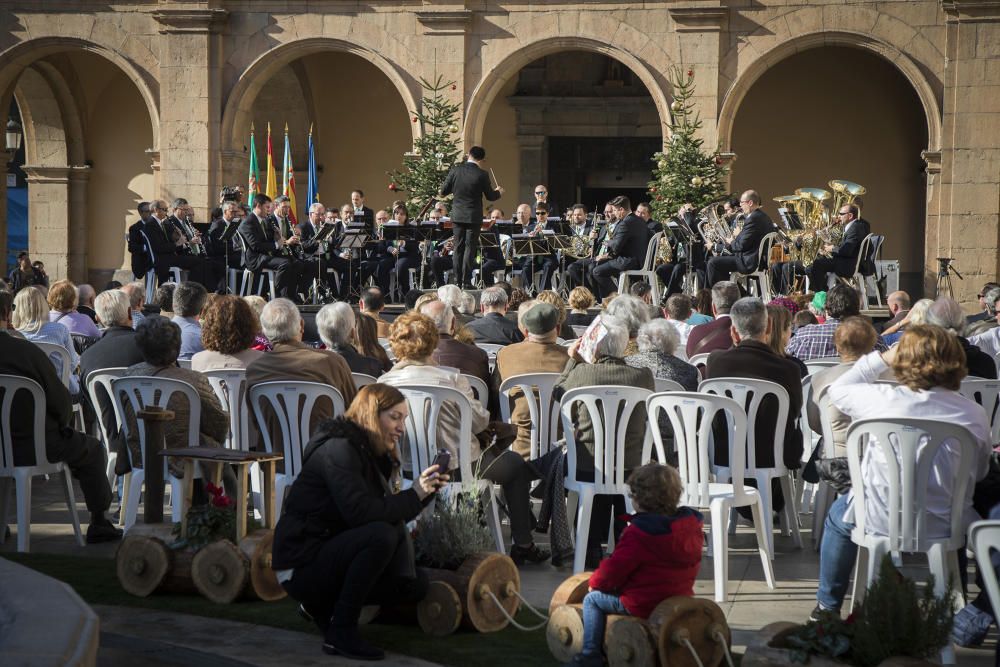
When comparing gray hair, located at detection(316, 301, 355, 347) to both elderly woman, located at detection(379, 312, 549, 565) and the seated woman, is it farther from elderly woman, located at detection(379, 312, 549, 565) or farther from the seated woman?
the seated woman

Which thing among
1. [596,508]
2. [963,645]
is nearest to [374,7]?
[596,508]

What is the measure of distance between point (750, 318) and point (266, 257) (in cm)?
965

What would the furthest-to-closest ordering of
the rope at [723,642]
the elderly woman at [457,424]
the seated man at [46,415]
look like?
1. the seated man at [46,415]
2. the elderly woman at [457,424]
3. the rope at [723,642]

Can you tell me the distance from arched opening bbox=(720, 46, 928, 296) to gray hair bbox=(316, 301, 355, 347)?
48.5ft

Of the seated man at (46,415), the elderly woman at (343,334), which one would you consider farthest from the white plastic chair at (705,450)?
the seated man at (46,415)

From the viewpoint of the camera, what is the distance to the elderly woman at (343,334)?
664cm

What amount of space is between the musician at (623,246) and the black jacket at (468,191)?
4.61ft

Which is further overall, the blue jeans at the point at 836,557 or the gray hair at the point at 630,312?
the gray hair at the point at 630,312

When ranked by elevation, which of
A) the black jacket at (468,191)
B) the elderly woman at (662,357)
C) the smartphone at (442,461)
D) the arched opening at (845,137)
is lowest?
the smartphone at (442,461)

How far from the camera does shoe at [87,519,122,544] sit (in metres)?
6.46

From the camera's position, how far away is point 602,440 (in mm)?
5805

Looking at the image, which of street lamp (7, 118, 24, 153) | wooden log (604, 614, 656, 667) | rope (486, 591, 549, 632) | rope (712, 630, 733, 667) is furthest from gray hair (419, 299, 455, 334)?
street lamp (7, 118, 24, 153)

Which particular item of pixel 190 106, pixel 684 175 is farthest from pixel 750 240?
pixel 190 106

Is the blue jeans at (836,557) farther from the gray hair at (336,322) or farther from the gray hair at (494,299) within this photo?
the gray hair at (494,299)
